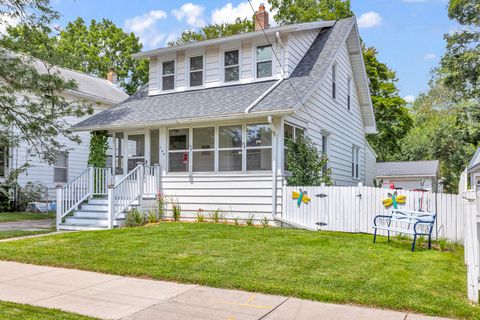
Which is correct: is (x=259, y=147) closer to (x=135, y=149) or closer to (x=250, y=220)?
(x=250, y=220)

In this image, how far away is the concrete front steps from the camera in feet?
38.2

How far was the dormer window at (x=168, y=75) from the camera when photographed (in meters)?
15.3

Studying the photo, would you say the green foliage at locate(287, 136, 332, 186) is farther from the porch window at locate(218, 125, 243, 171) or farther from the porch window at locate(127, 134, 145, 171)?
the porch window at locate(127, 134, 145, 171)

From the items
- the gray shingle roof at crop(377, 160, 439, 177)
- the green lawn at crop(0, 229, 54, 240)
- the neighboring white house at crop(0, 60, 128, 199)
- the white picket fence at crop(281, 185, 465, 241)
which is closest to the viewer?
the white picket fence at crop(281, 185, 465, 241)

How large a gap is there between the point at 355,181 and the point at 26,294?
49.3ft

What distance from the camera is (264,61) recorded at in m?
13.8

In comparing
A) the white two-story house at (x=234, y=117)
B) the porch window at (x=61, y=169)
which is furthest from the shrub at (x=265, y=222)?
the porch window at (x=61, y=169)

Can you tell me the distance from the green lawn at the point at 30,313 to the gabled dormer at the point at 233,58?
10.4 metres

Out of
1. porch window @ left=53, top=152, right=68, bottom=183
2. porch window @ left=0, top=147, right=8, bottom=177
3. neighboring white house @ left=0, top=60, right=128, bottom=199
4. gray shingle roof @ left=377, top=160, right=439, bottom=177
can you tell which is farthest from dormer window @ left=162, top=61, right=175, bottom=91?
gray shingle roof @ left=377, top=160, right=439, bottom=177

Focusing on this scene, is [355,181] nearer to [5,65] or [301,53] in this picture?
[301,53]

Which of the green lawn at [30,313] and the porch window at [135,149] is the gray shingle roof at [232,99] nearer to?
the porch window at [135,149]

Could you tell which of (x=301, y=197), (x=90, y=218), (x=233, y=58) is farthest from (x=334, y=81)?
(x=90, y=218)

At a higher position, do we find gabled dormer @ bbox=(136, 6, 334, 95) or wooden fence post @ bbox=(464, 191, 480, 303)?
gabled dormer @ bbox=(136, 6, 334, 95)

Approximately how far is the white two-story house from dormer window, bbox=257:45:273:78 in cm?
3
